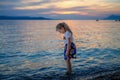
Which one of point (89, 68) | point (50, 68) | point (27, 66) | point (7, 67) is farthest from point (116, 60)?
point (7, 67)

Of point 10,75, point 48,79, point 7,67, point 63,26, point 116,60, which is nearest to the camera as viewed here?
point 63,26

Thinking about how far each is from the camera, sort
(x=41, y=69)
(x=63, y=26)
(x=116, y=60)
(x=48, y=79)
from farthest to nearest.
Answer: (x=116, y=60)
(x=41, y=69)
(x=48, y=79)
(x=63, y=26)

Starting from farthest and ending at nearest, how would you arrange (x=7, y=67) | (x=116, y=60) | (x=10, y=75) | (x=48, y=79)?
1. (x=116, y=60)
2. (x=7, y=67)
3. (x=10, y=75)
4. (x=48, y=79)

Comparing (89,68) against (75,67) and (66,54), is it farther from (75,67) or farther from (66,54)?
(66,54)

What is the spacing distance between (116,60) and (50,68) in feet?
18.3

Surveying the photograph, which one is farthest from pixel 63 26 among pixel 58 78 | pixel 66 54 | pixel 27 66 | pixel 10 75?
pixel 27 66

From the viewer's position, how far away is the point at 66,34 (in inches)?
367

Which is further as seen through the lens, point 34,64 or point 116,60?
point 116,60

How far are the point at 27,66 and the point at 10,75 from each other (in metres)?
2.45

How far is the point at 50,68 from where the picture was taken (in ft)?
43.5

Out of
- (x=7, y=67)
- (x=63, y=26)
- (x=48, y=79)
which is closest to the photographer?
(x=63, y=26)

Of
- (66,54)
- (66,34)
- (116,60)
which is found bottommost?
(116,60)

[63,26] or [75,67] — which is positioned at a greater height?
[63,26]

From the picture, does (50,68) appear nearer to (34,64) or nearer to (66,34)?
(34,64)
